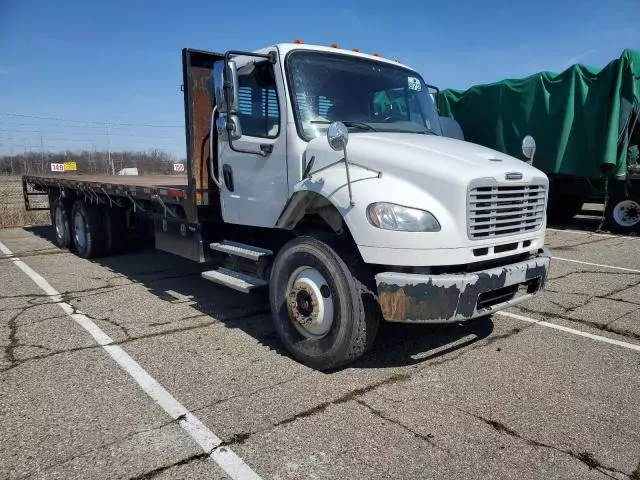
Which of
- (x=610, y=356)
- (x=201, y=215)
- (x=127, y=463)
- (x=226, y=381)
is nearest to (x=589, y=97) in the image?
(x=610, y=356)

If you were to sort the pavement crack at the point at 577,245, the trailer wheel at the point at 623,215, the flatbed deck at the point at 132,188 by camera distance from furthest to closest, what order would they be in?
1. the trailer wheel at the point at 623,215
2. the pavement crack at the point at 577,245
3. the flatbed deck at the point at 132,188

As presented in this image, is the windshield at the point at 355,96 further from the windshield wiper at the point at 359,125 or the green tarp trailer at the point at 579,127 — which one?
the green tarp trailer at the point at 579,127

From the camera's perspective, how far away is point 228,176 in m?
5.10

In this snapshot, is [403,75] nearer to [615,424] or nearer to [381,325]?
[381,325]

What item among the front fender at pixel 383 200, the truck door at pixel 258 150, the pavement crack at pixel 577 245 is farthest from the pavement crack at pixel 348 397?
the pavement crack at pixel 577 245

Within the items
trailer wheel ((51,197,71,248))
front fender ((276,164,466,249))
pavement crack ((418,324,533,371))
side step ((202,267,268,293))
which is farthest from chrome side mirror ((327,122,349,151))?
trailer wheel ((51,197,71,248))

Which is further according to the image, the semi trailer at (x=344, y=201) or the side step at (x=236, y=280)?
the side step at (x=236, y=280)

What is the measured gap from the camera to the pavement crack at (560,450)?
2744mm

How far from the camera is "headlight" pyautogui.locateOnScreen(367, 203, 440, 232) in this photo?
11.3 feet

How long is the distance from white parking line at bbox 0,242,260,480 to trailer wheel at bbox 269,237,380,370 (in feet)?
3.59

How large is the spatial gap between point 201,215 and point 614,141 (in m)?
9.33

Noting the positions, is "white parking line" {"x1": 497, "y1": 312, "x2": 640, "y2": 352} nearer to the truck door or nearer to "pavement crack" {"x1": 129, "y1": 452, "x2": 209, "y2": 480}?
the truck door

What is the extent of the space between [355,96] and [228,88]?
1.18 m

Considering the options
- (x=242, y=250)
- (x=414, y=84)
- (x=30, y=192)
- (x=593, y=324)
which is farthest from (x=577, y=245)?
(x=30, y=192)
